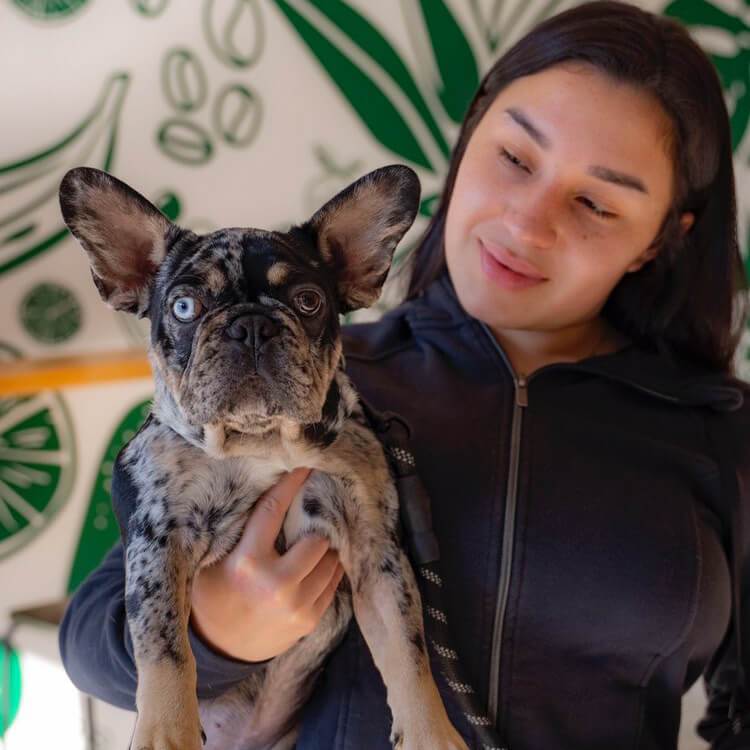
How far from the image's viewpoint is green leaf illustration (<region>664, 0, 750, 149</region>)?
2.44 meters

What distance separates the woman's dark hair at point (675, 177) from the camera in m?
1.22

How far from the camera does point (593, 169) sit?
1.15 m

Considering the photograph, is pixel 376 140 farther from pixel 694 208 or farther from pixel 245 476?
pixel 245 476

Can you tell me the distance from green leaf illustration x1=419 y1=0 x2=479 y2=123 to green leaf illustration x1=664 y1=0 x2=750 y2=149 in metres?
0.72

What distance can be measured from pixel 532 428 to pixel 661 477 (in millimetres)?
217

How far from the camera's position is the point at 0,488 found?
1815 mm

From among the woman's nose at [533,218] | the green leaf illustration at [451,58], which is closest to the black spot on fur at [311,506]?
the woman's nose at [533,218]

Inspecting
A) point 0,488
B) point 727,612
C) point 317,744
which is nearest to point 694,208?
point 727,612

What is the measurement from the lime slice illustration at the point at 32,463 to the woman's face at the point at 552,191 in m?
1.12

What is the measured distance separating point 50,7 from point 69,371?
81 cm

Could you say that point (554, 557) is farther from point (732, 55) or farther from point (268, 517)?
point (732, 55)

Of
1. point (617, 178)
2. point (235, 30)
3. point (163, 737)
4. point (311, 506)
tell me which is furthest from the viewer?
point (235, 30)

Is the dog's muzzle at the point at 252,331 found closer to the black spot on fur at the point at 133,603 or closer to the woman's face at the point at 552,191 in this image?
the black spot on fur at the point at 133,603

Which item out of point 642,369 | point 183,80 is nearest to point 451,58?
point 183,80
